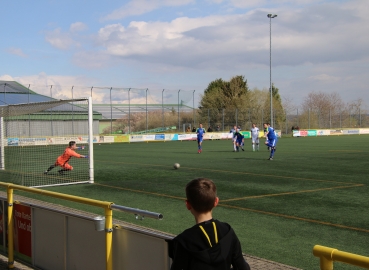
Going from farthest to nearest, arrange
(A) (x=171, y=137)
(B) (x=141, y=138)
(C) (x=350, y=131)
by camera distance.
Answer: (C) (x=350, y=131), (A) (x=171, y=137), (B) (x=141, y=138)

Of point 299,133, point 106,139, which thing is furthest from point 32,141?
point 299,133

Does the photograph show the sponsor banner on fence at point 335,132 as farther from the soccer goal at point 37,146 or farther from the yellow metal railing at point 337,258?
the yellow metal railing at point 337,258

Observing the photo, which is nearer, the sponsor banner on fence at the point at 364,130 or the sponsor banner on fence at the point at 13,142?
the sponsor banner on fence at the point at 13,142

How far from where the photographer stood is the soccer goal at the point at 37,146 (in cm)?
1540

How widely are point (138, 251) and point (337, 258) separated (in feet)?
7.38

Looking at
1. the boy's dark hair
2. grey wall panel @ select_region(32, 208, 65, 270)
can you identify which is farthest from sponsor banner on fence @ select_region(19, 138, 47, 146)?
the boy's dark hair

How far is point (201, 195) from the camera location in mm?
3129

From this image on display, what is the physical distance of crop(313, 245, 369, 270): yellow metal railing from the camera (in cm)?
265

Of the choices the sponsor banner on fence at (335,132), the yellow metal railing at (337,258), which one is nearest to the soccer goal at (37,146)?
the yellow metal railing at (337,258)

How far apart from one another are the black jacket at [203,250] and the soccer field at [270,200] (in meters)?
3.53

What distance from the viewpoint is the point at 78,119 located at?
2375 cm

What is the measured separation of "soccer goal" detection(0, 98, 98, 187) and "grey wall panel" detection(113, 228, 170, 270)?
33.2 ft

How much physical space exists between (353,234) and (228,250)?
5.54 metres

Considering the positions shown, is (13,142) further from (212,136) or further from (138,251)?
(212,136)
